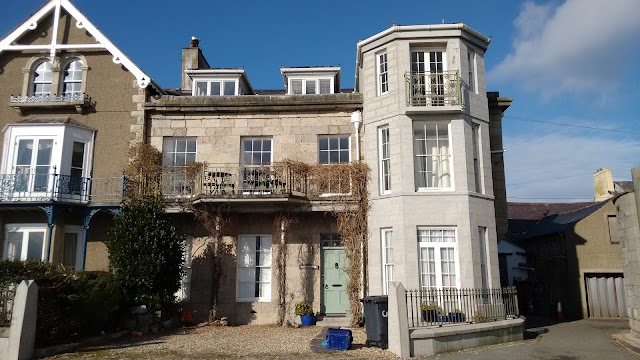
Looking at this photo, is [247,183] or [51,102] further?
[51,102]

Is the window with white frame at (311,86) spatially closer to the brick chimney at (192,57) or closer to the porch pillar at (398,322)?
the brick chimney at (192,57)

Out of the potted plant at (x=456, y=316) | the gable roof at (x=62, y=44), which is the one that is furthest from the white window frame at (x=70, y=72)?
the potted plant at (x=456, y=316)

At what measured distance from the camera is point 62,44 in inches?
666

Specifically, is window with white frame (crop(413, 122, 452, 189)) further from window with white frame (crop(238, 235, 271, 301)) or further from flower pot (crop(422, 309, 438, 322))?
window with white frame (crop(238, 235, 271, 301))

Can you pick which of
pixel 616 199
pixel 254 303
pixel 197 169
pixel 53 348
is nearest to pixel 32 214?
pixel 197 169

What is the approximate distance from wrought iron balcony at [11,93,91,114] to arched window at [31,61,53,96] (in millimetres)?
542

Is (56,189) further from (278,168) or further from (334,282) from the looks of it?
(334,282)

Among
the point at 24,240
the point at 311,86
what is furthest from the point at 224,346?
the point at 311,86

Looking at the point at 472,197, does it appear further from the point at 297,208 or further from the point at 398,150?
the point at 297,208

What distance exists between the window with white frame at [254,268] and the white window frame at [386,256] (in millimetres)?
3921

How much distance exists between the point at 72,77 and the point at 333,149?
9.77 metres

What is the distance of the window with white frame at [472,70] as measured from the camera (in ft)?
49.8

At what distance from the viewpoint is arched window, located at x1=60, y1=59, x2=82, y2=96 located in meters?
16.8

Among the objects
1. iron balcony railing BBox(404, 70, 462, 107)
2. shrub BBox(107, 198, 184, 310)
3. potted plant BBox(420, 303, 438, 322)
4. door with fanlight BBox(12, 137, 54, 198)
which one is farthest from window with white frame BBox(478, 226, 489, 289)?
door with fanlight BBox(12, 137, 54, 198)
